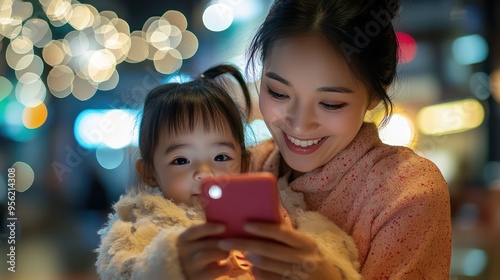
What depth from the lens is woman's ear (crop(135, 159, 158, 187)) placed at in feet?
4.42

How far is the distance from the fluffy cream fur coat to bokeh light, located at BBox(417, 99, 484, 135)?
4.34 meters

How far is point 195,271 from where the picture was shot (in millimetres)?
942

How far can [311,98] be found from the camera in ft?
3.97

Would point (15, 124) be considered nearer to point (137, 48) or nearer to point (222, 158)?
point (137, 48)

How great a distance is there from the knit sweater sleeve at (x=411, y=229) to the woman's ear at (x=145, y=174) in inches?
18.5

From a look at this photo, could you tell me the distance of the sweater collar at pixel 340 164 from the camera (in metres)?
1.31

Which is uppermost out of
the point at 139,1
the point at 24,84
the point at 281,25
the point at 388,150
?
the point at 139,1

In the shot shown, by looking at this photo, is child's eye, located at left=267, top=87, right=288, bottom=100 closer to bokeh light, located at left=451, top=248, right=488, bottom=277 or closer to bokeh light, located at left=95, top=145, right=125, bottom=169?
bokeh light, located at left=451, top=248, right=488, bottom=277

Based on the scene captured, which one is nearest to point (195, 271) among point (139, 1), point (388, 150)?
point (388, 150)

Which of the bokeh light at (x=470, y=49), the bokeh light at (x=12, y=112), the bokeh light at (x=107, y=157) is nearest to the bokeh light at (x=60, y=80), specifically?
the bokeh light at (x=12, y=112)

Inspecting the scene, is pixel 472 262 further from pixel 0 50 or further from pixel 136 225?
pixel 0 50

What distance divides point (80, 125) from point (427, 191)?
4.74 m

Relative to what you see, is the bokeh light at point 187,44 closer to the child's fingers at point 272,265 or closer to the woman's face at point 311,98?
the woman's face at point 311,98

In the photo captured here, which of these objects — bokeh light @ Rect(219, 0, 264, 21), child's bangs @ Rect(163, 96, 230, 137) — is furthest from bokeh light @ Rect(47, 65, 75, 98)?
child's bangs @ Rect(163, 96, 230, 137)
